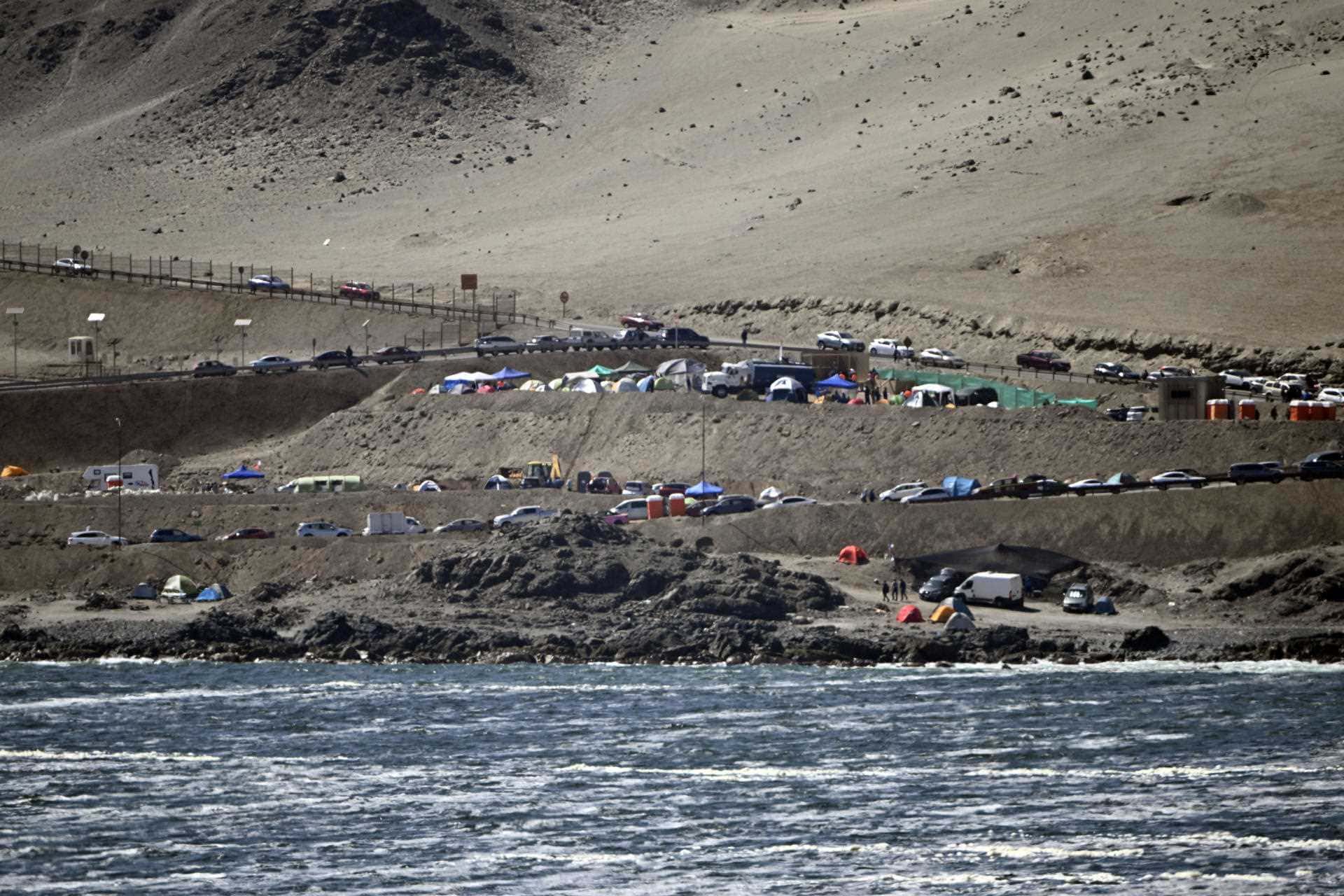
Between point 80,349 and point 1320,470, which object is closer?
point 1320,470

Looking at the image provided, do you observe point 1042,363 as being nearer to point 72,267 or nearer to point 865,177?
point 865,177

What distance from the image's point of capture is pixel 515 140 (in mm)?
162875

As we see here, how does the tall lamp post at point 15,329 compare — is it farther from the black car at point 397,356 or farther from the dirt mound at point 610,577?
the dirt mound at point 610,577

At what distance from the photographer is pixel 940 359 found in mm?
97625

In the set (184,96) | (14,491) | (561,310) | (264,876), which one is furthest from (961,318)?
(184,96)

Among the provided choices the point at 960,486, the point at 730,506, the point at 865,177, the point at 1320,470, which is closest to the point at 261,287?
the point at 865,177

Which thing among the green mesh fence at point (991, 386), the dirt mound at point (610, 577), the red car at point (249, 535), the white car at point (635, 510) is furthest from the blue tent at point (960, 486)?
the red car at point (249, 535)

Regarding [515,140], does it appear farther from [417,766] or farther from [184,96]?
[417,766]

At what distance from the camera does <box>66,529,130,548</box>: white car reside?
77.9m

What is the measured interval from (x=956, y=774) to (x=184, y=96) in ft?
433

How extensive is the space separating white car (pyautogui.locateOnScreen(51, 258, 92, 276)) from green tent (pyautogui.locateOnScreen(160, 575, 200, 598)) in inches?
2256

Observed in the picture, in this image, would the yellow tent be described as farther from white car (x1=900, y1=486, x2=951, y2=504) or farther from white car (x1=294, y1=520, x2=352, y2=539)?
white car (x1=294, y1=520, x2=352, y2=539)

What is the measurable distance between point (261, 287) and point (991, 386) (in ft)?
160

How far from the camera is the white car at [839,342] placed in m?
102
